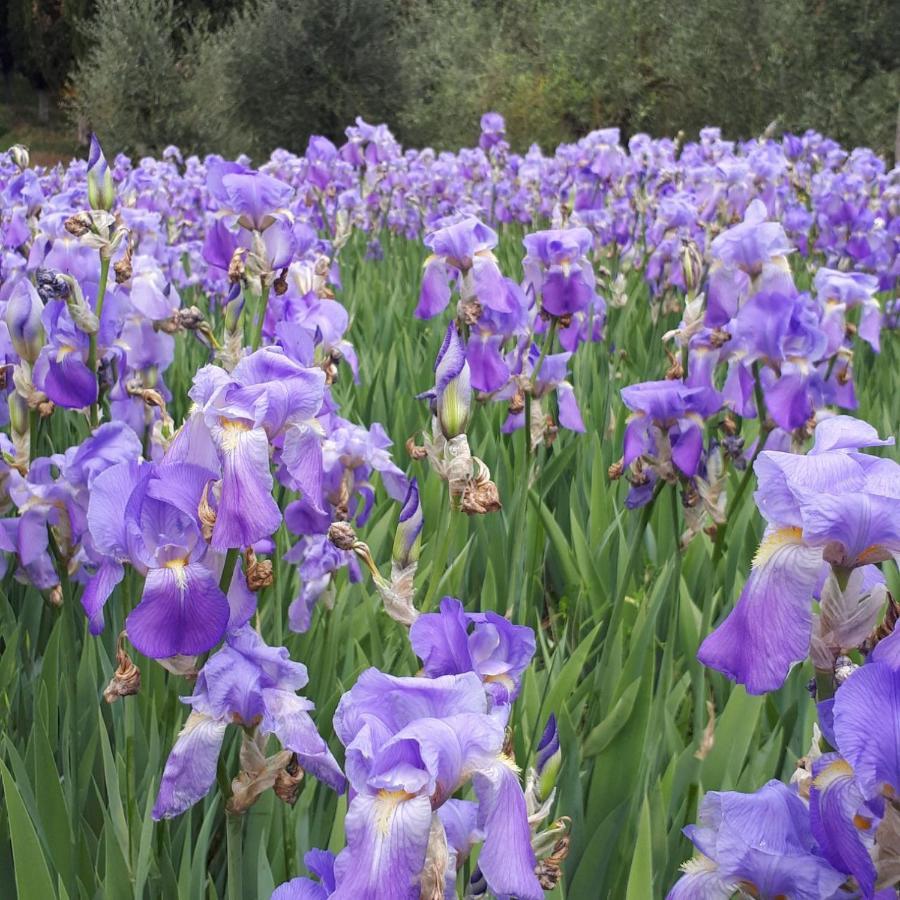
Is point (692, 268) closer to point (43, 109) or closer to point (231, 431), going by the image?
point (231, 431)

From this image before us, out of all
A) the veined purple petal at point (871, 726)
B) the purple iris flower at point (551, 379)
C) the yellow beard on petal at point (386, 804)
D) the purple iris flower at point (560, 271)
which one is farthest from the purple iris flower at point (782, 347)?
the yellow beard on petal at point (386, 804)

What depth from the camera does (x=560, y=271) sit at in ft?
7.52

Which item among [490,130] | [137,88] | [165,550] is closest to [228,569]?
[165,550]

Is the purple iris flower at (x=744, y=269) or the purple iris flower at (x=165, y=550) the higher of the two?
the purple iris flower at (x=744, y=269)

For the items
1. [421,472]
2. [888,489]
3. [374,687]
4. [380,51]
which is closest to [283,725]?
[374,687]

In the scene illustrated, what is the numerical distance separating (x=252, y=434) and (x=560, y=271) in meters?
1.39

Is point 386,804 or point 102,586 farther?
point 102,586

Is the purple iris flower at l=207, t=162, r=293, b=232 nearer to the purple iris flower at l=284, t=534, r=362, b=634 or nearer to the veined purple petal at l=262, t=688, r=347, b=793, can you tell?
the purple iris flower at l=284, t=534, r=362, b=634

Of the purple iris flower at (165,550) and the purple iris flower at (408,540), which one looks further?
the purple iris flower at (408,540)

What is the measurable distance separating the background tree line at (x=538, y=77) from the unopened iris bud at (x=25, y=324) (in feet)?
42.1

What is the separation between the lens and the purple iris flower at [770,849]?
770 millimetres

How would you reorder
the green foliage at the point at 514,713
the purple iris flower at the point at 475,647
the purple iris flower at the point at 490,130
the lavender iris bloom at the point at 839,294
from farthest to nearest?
the purple iris flower at the point at 490,130, the lavender iris bloom at the point at 839,294, the green foliage at the point at 514,713, the purple iris flower at the point at 475,647

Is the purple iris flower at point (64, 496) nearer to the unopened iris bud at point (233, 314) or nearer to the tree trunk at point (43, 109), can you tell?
the unopened iris bud at point (233, 314)

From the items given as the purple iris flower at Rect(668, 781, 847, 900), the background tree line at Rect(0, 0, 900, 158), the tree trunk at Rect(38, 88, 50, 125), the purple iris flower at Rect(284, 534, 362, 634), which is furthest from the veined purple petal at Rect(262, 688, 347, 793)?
the tree trunk at Rect(38, 88, 50, 125)
